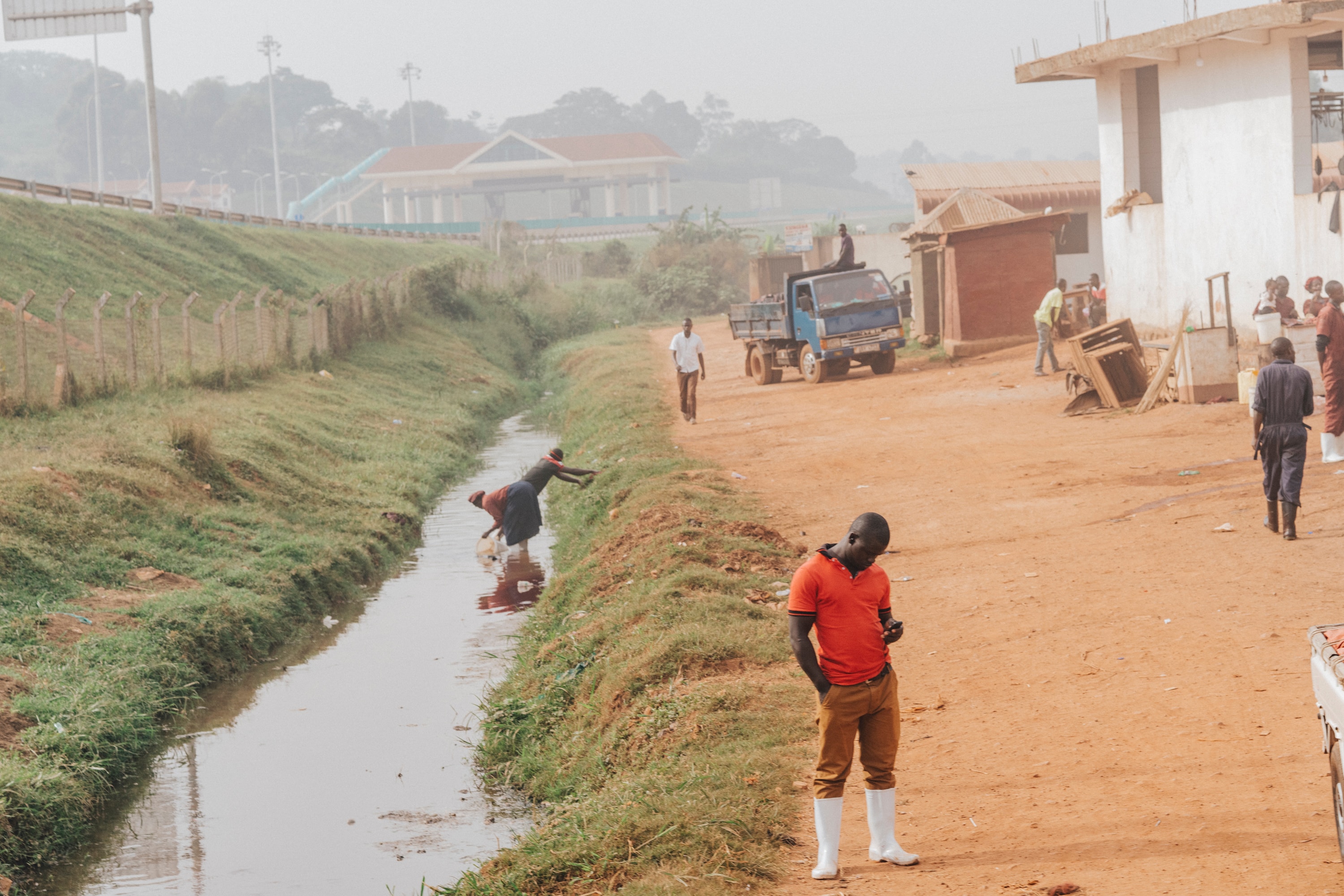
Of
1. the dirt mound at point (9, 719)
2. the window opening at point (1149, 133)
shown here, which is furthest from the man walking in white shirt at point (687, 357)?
the dirt mound at point (9, 719)

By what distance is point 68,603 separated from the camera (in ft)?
38.5

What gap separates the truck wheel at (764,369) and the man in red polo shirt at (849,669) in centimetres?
2384

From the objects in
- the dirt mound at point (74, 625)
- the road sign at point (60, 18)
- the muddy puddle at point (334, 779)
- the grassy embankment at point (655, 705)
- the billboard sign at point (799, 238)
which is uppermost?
the road sign at point (60, 18)

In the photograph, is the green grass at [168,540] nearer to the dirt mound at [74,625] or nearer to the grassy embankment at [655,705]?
the dirt mound at [74,625]

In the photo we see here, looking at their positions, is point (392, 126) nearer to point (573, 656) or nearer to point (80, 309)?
point (80, 309)

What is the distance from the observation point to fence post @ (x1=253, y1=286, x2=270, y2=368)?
82.1 feet

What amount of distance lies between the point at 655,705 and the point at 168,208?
39.9 meters

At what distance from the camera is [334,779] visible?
9.84 metres

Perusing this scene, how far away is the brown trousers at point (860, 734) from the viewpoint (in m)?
5.61

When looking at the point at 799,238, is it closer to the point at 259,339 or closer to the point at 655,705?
the point at 259,339

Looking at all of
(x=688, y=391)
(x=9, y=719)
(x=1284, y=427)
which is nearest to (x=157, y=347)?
(x=688, y=391)

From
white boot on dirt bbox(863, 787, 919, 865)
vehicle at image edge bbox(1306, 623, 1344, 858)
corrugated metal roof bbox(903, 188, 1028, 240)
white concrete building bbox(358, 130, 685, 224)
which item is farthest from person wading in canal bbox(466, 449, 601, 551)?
white concrete building bbox(358, 130, 685, 224)

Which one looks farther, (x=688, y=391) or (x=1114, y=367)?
(x=688, y=391)

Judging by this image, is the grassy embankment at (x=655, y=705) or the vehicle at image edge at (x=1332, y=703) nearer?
the vehicle at image edge at (x=1332, y=703)
